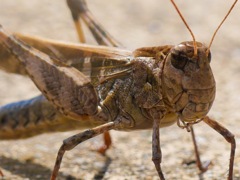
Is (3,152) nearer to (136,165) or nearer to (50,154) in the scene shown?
(50,154)

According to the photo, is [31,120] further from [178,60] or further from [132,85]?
[178,60]

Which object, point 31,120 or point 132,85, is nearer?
point 132,85

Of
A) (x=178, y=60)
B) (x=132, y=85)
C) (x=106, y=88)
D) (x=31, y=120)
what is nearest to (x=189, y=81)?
(x=178, y=60)

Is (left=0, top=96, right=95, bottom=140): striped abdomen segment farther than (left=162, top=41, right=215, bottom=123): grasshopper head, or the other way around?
(left=0, top=96, right=95, bottom=140): striped abdomen segment

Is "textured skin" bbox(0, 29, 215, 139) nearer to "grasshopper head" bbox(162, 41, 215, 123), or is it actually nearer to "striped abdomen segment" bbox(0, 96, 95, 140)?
"grasshopper head" bbox(162, 41, 215, 123)

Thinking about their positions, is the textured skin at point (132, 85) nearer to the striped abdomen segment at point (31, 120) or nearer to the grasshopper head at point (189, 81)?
the grasshopper head at point (189, 81)

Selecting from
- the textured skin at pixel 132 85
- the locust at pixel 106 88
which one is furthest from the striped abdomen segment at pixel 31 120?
the textured skin at pixel 132 85

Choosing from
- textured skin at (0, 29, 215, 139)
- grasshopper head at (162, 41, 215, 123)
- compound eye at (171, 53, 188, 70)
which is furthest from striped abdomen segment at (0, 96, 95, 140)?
compound eye at (171, 53, 188, 70)

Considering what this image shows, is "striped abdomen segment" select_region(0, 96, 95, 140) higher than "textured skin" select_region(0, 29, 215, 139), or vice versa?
"textured skin" select_region(0, 29, 215, 139)
